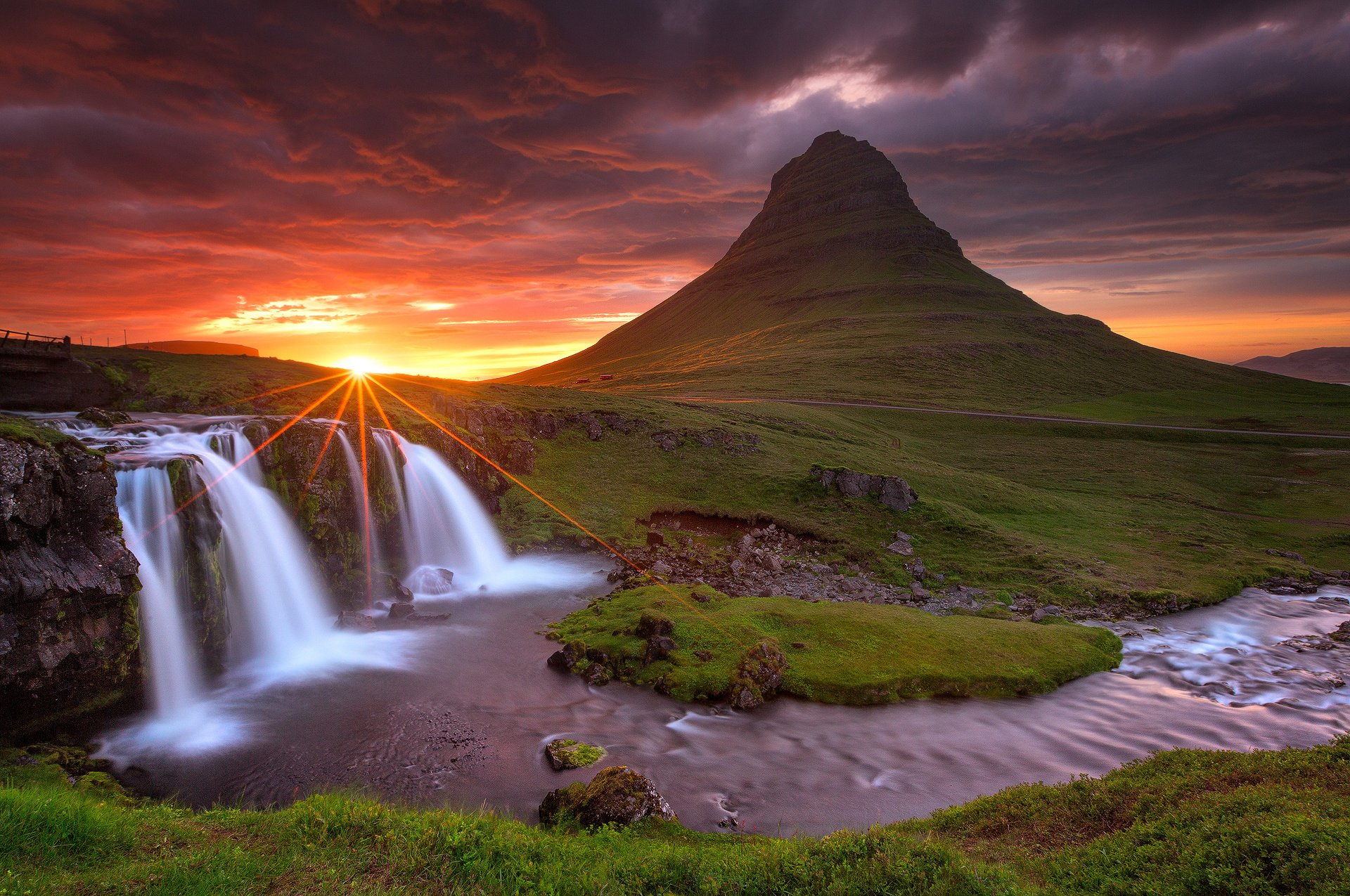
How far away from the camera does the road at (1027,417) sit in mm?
95750

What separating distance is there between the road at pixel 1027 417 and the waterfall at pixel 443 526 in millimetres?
50850

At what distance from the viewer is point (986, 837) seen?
13.3 m

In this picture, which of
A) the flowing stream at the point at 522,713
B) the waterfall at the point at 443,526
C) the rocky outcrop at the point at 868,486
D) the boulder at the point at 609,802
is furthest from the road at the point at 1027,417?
the boulder at the point at 609,802

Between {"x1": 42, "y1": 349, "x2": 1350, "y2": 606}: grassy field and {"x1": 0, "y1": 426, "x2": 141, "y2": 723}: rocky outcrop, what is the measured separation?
24145 millimetres

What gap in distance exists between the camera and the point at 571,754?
1983cm

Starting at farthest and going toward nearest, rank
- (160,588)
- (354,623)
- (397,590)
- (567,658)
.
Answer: (397,590)
(354,623)
(567,658)
(160,588)

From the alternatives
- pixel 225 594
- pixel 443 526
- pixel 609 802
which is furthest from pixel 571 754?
pixel 443 526

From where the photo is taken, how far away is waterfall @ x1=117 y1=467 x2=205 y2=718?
2320cm

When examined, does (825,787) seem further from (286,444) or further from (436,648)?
(286,444)

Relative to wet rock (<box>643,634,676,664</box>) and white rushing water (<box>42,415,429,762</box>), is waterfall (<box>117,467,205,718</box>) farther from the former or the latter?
wet rock (<box>643,634,676,664</box>)

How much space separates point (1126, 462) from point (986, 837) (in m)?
85.4

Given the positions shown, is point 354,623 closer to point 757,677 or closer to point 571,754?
point 571,754

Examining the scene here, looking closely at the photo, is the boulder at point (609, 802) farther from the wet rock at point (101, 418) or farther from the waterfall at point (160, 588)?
the wet rock at point (101, 418)

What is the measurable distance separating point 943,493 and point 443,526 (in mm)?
43465
